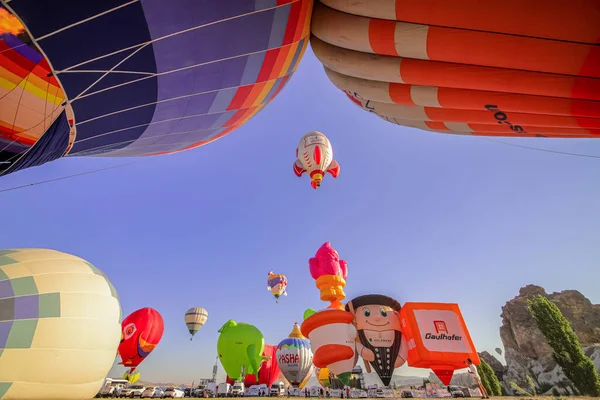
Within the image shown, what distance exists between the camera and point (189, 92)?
5484 millimetres

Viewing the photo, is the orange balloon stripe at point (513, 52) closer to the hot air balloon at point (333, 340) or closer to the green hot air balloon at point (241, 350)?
the hot air balloon at point (333, 340)

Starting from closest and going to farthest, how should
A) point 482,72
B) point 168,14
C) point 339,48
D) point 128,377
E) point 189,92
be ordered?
point 482,72 → point 168,14 → point 339,48 → point 189,92 → point 128,377

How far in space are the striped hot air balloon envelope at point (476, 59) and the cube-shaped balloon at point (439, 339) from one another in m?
5.40

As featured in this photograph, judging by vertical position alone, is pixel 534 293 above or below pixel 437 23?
above

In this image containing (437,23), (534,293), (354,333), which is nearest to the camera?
(437,23)

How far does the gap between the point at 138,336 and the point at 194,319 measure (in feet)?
30.4

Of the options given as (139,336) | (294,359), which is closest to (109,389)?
(139,336)

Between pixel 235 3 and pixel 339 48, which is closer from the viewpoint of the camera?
pixel 235 3

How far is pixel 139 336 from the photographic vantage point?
1591 centimetres

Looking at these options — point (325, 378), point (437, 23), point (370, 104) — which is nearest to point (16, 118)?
point (370, 104)

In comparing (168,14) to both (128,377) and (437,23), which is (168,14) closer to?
(437,23)

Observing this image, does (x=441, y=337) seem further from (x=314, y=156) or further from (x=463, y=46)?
(x=463, y=46)

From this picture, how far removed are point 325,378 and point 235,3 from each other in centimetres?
A: 2243

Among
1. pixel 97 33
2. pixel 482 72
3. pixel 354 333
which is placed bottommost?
pixel 354 333
